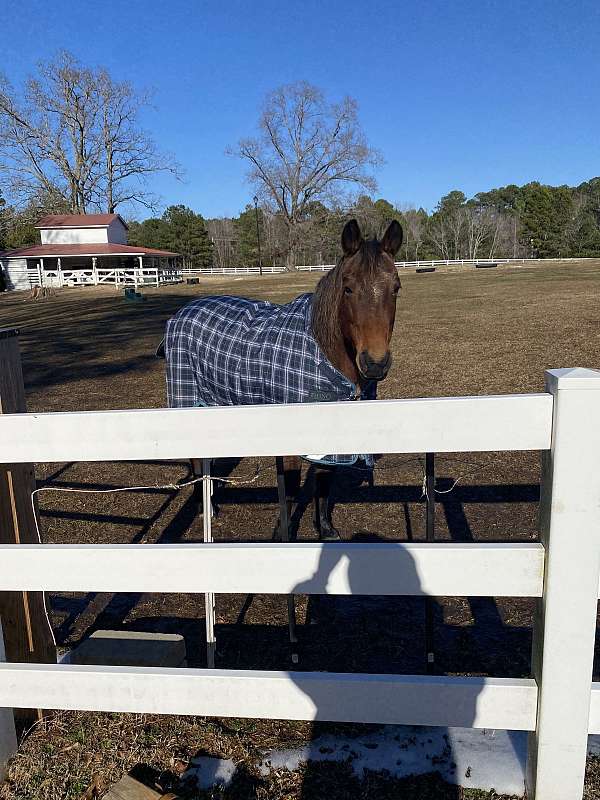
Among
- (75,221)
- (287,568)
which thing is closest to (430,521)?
(287,568)

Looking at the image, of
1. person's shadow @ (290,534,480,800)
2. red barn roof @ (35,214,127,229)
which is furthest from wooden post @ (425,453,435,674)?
red barn roof @ (35,214,127,229)

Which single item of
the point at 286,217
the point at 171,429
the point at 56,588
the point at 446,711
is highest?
the point at 286,217

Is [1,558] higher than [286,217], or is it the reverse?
[286,217]

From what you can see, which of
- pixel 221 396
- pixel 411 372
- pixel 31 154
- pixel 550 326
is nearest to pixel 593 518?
pixel 221 396

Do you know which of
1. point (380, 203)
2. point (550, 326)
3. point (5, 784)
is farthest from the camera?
point (380, 203)

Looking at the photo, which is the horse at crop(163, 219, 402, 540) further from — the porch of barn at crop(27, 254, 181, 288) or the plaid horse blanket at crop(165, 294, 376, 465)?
the porch of barn at crop(27, 254, 181, 288)

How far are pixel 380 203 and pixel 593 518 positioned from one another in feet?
316

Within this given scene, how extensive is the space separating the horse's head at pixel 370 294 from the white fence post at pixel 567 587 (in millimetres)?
1416

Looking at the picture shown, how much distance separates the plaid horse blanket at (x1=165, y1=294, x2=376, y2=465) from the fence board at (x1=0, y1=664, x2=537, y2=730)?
165 centimetres

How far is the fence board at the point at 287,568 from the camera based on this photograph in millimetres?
1820

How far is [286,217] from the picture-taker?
66000 millimetres

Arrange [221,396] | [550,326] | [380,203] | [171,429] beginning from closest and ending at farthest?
[171,429]
[221,396]
[550,326]
[380,203]

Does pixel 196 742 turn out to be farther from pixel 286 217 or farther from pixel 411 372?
pixel 286 217

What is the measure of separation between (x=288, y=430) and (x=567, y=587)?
0.95 meters
